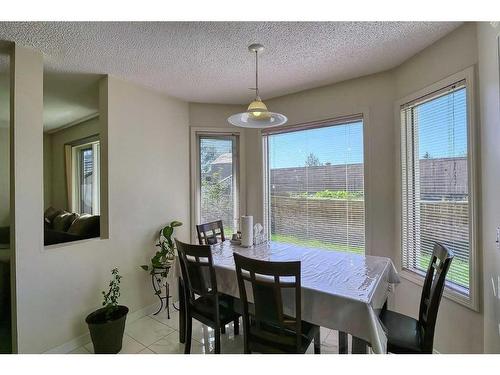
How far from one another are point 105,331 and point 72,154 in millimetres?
3725

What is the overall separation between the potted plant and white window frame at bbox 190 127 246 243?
4.22ft

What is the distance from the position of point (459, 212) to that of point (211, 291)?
6.39 ft

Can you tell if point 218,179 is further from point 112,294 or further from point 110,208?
point 112,294

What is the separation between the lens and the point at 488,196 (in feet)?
5.13

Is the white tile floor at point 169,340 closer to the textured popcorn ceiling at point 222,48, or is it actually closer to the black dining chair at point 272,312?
the black dining chair at point 272,312

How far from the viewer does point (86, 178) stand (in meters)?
4.31

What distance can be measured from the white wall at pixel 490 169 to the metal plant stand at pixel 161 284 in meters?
2.72

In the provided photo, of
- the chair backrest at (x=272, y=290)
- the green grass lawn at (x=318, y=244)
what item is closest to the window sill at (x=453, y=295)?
the green grass lawn at (x=318, y=244)

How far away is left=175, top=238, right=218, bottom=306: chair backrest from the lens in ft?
5.64

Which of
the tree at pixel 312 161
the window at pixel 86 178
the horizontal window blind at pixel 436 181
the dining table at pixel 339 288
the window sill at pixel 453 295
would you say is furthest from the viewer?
the window at pixel 86 178

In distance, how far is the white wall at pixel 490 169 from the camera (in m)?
1.43

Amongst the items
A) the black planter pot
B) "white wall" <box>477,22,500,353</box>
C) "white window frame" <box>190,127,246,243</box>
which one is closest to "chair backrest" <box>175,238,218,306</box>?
the black planter pot

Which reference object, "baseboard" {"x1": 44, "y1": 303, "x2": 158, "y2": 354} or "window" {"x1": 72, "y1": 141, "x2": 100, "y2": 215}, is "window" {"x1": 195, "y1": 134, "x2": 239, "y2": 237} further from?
"window" {"x1": 72, "y1": 141, "x2": 100, "y2": 215}

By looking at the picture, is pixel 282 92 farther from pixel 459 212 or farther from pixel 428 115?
pixel 459 212
